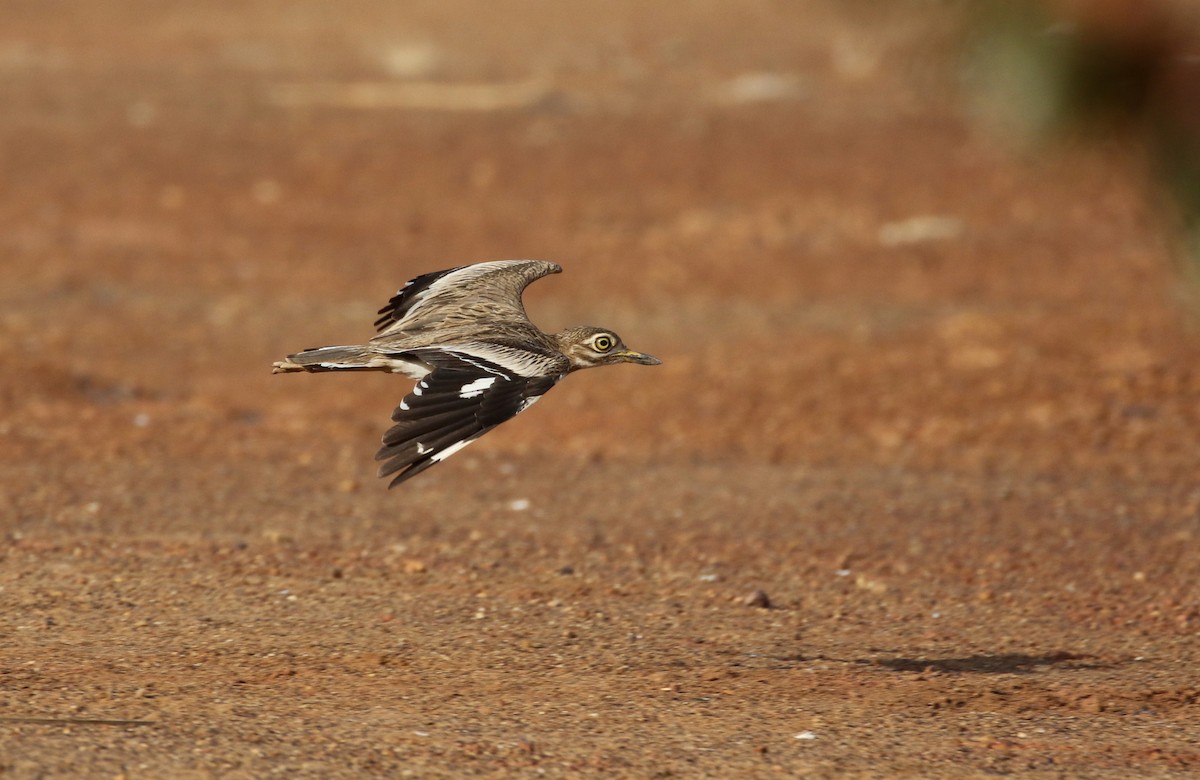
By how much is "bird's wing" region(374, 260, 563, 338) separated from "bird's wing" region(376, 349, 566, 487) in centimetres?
95

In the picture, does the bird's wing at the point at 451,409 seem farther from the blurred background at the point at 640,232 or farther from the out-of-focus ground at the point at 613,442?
the blurred background at the point at 640,232

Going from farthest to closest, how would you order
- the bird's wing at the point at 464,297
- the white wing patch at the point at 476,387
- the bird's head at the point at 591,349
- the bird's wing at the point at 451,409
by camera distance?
the bird's head at the point at 591,349 < the bird's wing at the point at 464,297 < the white wing patch at the point at 476,387 < the bird's wing at the point at 451,409

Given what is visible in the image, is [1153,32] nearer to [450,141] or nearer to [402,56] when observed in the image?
[450,141]

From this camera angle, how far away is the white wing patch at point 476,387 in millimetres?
6008

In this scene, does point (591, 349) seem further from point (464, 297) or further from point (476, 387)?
point (476, 387)

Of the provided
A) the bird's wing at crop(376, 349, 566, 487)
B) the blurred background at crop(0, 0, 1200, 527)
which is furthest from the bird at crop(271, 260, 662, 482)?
the blurred background at crop(0, 0, 1200, 527)

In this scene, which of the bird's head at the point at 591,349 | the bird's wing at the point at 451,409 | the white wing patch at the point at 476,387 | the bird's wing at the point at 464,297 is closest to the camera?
the bird's wing at the point at 451,409

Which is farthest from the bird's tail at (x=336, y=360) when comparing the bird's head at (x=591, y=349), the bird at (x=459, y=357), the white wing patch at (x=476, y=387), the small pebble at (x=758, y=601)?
the small pebble at (x=758, y=601)

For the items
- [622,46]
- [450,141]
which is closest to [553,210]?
[450,141]

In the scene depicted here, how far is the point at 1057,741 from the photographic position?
227 inches

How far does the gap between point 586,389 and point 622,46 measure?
46.1ft

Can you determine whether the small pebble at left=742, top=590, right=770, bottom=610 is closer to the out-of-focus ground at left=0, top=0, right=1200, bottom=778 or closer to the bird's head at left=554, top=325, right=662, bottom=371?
the out-of-focus ground at left=0, top=0, right=1200, bottom=778

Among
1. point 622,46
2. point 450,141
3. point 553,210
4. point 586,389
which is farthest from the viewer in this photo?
point 622,46

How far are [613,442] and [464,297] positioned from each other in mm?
3254
